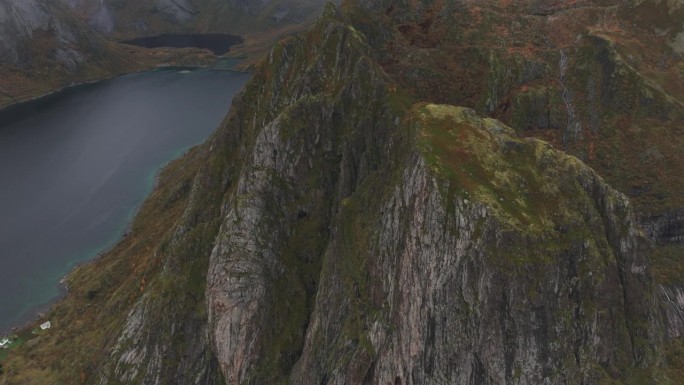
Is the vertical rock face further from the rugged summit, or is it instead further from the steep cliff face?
the steep cliff face

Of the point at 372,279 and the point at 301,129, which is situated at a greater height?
the point at 301,129

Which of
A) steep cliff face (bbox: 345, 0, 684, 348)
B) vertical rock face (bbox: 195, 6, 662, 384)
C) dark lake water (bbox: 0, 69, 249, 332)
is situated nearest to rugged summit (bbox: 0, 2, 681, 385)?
vertical rock face (bbox: 195, 6, 662, 384)

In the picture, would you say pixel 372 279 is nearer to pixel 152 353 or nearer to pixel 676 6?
pixel 152 353

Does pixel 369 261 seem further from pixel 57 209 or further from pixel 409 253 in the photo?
pixel 57 209

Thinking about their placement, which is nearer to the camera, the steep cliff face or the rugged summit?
the rugged summit

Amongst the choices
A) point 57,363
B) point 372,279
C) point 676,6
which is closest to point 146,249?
point 57,363

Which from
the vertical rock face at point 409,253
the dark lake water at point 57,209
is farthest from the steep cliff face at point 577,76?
the dark lake water at point 57,209

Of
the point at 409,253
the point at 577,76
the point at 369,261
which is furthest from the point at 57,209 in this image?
the point at 577,76

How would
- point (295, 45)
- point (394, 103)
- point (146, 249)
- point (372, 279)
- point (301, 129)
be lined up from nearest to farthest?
point (372, 279) → point (394, 103) → point (301, 129) → point (295, 45) → point (146, 249)

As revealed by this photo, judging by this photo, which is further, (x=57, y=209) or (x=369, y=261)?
(x=57, y=209)
